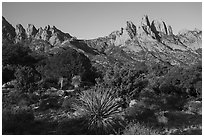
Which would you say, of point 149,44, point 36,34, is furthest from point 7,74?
point 36,34

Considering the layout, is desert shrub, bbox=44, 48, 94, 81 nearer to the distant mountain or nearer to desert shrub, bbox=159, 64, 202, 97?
desert shrub, bbox=159, 64, 202, 97

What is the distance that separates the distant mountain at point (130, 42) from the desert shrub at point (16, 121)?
87199mm

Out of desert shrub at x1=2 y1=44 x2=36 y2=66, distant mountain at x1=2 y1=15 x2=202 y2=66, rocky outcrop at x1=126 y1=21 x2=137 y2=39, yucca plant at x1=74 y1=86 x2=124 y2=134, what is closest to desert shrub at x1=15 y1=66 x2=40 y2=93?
yucca plant at x1=74 y1=86 x2=124 y2=134

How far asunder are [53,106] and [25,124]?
3562mm

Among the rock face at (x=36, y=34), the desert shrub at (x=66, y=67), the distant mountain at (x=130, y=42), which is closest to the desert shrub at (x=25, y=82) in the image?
the desert shrub at (x=66, y=67)

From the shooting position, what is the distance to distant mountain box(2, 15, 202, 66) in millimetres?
110000

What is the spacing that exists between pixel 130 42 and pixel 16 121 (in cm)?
13482

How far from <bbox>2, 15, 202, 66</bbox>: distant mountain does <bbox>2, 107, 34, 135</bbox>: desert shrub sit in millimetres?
87199

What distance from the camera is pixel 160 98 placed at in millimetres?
17406

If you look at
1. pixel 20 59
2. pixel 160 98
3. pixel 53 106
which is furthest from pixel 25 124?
pixel 20 59

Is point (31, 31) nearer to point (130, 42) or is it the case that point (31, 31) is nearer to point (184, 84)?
Answer: point (130, 42)

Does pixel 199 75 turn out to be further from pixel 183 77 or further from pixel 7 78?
pixel 7 78

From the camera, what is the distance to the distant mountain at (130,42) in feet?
361

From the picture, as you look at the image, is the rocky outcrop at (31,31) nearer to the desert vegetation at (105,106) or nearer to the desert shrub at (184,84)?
the desert vegetation at (105,106)
